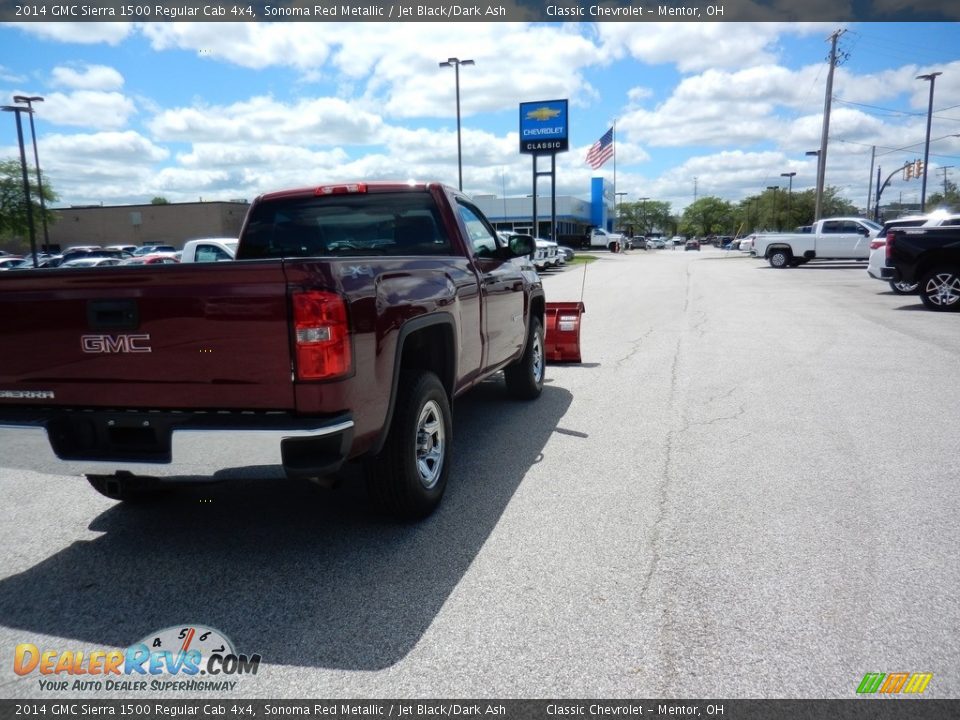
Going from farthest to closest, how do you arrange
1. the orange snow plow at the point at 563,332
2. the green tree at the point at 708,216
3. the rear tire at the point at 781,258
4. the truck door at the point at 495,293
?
the green tree at the point at 708,216
the rear tire at the point at 781,258
the orange snow plow at the point at 563,332
the truck door at the point at 495,293

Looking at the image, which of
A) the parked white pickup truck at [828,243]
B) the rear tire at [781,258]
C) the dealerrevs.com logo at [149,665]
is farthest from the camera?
the rear tire at [781,258]

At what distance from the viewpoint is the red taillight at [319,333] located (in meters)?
3.01

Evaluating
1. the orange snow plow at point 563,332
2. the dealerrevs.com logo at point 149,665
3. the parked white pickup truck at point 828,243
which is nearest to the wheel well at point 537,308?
the orange snow plow at point 563,332

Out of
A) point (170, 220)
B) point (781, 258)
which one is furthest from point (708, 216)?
point (781, 258)

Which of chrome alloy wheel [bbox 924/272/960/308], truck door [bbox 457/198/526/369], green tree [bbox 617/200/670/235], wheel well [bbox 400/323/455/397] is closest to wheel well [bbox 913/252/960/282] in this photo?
chrome alloy wheel [bbox 924/272/960/308]

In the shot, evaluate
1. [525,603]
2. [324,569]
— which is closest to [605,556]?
[525,603]

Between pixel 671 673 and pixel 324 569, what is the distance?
173cm

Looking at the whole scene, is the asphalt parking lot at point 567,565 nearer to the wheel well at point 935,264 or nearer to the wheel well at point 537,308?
the wheel well at point 537,308

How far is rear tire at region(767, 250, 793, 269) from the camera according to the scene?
30.6 metres

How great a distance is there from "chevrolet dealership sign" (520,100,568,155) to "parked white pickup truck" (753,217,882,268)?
642 inches

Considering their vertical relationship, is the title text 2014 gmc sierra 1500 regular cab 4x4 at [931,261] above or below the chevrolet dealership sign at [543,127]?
below

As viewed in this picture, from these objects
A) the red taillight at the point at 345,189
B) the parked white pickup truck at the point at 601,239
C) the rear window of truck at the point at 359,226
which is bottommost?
the parked white pickup truck at the point at 601,239

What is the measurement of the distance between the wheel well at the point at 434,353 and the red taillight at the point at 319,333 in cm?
96

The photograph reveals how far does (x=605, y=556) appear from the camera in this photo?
3596 millimetres
